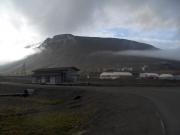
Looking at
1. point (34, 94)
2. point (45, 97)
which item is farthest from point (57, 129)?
point (34, 94)

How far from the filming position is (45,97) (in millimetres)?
52344

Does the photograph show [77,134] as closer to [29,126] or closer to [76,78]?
[29,126]

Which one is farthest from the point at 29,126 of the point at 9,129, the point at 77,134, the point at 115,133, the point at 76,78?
the point at 76,78

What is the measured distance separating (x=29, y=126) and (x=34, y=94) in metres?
37.5

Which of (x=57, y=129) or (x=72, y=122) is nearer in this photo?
(x=57, y=129)

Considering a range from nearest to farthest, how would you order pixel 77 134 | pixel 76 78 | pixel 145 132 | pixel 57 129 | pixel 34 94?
pixel 145 132
pixel 77 134
pixel 57 129
pixel 34 94
pixel 76 78

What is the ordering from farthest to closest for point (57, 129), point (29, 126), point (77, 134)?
point (29, 126), point (57, 129), point (77, 134)

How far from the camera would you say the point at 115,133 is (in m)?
15.5

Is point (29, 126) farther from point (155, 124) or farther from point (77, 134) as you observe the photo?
point (155, 124)

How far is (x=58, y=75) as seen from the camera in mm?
92375

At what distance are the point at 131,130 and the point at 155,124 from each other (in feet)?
6.83

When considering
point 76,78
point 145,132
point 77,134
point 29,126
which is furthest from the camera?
point 76,78

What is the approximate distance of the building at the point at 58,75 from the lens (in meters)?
91.6

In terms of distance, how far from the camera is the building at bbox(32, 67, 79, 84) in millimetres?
91625
